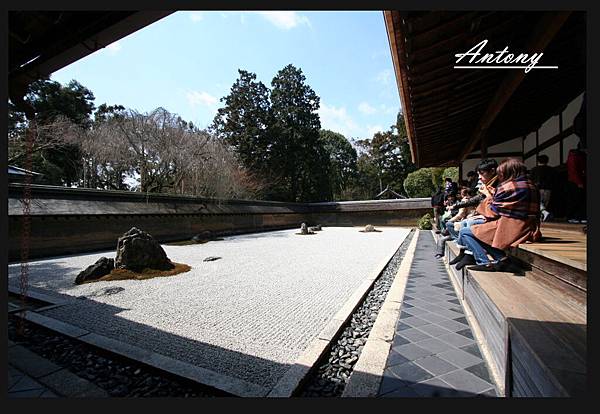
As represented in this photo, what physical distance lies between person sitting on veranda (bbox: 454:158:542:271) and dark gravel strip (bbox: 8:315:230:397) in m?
2.79

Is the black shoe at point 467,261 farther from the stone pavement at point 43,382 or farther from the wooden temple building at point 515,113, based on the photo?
the stone pavement at point 43,382

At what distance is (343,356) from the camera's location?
227cm

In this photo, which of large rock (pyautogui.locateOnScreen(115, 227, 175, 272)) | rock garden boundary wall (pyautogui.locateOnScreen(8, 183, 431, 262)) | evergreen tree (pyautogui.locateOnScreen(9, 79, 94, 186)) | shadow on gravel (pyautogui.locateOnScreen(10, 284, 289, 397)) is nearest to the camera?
shadow on gravel (pyautogui.locateOnScreen(10, 284, 289, 397))

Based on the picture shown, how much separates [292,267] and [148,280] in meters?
2.85

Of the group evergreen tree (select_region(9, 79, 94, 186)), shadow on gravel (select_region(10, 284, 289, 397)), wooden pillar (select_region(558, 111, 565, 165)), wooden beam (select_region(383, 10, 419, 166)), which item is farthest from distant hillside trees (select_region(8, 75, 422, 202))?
wooden pillar (select_region(558, 111, 565, 165))

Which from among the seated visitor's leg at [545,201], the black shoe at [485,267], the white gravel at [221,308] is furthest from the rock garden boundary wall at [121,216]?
the seated visitor's leg at [545,201]

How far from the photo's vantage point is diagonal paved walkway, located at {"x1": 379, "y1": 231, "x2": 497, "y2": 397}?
68.6 inches

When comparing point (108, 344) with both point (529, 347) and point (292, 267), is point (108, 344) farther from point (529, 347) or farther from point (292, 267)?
point (292, 267)

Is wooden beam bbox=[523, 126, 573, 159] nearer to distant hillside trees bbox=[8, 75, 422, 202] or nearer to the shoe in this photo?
the shoe

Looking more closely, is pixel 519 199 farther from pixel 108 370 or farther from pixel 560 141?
pixel 560 141

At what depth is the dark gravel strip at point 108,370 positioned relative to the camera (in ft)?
6.15

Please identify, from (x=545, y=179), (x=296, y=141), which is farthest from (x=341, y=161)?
(x=545, y=179)

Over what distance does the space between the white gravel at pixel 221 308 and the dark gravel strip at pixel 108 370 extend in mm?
229

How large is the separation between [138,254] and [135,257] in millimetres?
75
